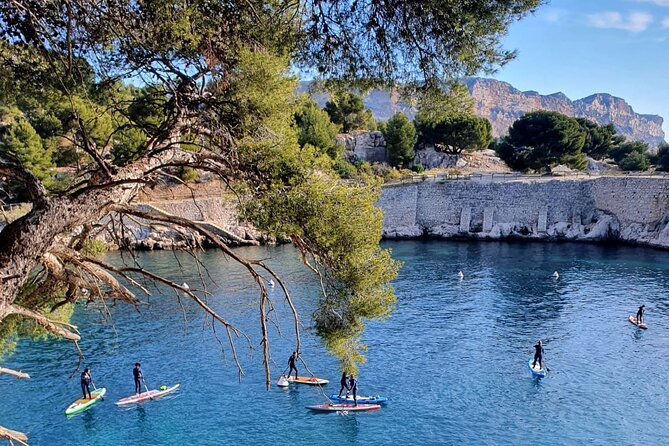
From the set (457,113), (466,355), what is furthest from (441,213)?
(457,113)

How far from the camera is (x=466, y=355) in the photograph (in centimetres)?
1816

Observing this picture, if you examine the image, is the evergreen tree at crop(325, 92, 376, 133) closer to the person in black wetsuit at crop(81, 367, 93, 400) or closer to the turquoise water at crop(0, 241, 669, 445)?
the turquoise water at crop(0, 241, 669, 445)

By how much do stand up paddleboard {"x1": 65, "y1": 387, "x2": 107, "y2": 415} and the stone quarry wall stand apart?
3109cm

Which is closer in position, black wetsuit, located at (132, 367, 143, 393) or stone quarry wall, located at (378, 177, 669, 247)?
black wetsuit, located at (132, 367, 143, 393)

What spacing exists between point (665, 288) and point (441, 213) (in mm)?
20173

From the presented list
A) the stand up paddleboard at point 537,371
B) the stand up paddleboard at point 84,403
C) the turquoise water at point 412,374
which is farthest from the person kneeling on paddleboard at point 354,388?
the stand up paddleboard at point 84,403

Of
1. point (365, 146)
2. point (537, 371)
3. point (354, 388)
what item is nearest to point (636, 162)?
point (365, 146)

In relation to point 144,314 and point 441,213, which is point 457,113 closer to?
point 144,314

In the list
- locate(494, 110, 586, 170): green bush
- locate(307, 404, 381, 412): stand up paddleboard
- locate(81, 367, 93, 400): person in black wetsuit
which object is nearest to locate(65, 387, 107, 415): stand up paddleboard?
locate(81, 367, 93, 400): person in black wetsuit

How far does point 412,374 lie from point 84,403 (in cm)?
979

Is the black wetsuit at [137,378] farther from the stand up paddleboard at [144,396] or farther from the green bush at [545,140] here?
the green bush at [545,140]

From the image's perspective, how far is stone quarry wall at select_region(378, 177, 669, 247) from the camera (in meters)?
37.7

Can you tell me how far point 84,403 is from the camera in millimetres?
14977

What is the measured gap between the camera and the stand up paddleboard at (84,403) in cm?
1472
